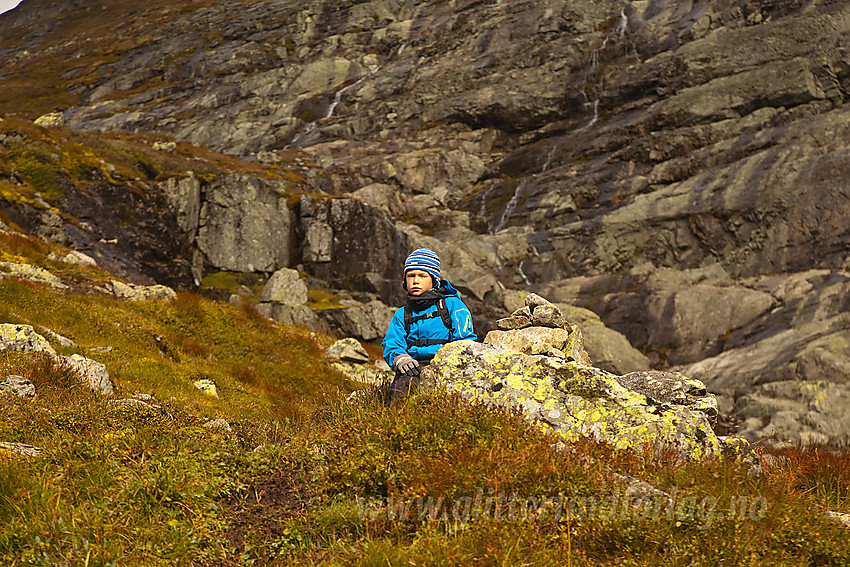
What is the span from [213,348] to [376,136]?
2414 inches

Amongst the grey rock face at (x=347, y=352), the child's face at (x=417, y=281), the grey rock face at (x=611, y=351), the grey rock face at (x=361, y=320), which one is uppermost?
the child's face at (x=417, y=281)

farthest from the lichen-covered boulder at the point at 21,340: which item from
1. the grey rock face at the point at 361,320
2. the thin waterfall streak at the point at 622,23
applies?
the thin waterfall streak at the point at 622,23

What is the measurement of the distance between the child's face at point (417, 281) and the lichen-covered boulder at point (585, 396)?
1078 millimetres

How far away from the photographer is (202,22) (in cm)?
12081

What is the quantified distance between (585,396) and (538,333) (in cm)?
413

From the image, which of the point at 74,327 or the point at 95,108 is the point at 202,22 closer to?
the point at 95,108

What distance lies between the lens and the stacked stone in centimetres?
996

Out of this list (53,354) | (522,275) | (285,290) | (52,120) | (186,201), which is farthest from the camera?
(52,120)

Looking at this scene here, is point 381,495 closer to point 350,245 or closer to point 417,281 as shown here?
point 417,281

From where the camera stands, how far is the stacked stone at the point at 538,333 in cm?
996

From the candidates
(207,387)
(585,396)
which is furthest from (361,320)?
(585,396)

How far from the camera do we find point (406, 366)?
663 cm

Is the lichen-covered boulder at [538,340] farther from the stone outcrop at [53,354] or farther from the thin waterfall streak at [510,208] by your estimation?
the thin waterfall streak at [510,208]

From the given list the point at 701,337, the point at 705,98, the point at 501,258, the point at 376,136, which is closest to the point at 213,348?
the point at 701,337
